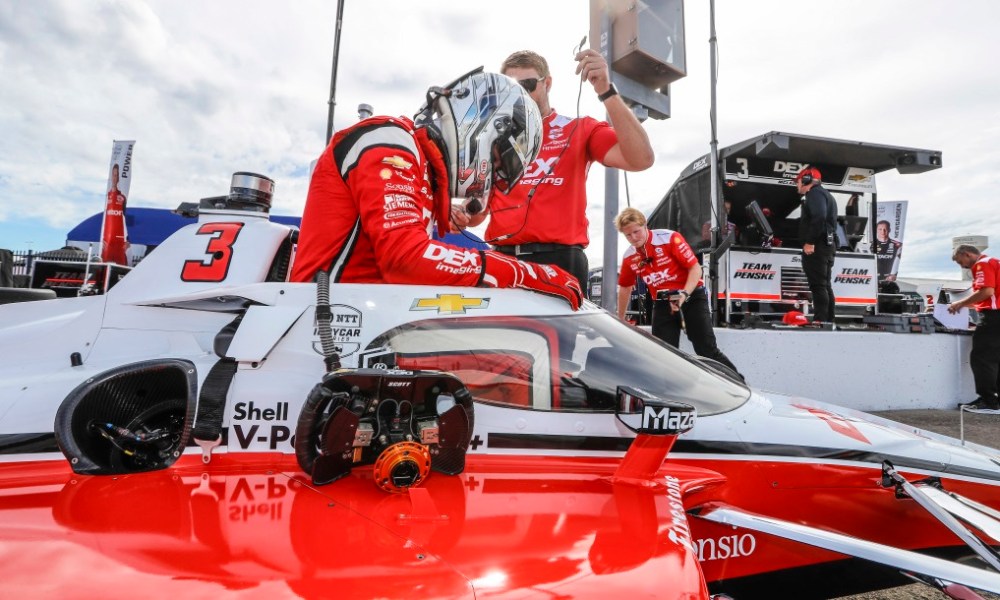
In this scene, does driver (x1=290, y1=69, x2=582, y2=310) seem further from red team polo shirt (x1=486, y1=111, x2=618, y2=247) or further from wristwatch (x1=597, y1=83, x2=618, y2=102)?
red team polo shirt (x1=486, y1=111, x2=618, y2=247)

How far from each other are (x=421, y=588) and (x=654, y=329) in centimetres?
418

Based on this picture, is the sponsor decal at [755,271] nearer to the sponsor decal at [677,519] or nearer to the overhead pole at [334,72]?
the overhead pole at [334,72]

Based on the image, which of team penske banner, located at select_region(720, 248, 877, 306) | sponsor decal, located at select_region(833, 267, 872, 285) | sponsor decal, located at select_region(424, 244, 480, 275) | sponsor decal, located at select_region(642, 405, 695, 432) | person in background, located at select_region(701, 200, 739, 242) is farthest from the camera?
sponsor decal, located at select_region(833, 267, 872, 285)

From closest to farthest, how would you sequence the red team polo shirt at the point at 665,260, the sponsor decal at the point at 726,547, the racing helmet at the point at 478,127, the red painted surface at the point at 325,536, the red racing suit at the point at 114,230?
the red painted surface at the point at 325,536
the sponsor decal at the point at 726,547
the racing helmet at the point at 478,127
the red team polo shirt at the point at 665,260
the red racing suit at the point at 114,230

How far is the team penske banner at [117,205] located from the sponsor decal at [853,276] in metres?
11.4

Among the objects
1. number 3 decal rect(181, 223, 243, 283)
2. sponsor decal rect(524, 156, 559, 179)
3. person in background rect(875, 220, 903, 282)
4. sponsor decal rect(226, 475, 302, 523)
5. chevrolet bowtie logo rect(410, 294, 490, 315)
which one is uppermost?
person in background rect(875, 220, 903, 282)

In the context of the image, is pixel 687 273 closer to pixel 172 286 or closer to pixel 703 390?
pixel 703 390

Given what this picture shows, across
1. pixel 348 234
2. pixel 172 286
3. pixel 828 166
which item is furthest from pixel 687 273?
pixel 828 166

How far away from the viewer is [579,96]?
10.3ft

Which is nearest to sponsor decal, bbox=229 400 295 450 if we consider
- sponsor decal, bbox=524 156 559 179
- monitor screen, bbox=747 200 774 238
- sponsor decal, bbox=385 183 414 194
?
sponsor decal, bbox=385 183 414 194

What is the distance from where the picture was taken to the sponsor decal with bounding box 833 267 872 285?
25.0 feet

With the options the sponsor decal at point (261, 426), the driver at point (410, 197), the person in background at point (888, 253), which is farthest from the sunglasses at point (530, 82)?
the person in background at point (888, 253)

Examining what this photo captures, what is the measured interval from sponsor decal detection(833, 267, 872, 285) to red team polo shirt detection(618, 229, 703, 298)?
418 cm

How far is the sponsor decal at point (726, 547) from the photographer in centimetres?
152
